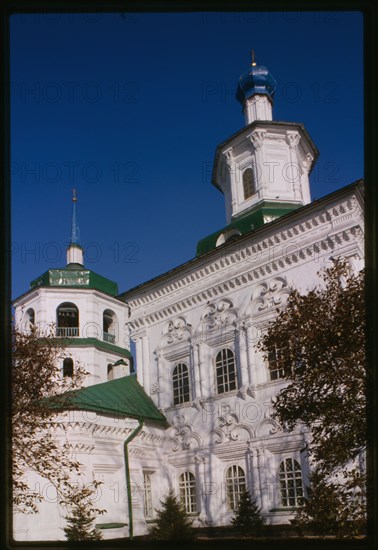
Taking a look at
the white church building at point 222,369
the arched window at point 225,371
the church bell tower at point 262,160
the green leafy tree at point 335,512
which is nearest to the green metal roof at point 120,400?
the white church building at point 222,369

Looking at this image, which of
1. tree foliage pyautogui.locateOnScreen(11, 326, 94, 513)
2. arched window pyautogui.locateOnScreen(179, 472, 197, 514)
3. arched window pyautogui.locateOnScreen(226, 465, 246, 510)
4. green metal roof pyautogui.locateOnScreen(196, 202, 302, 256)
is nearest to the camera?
tree foliage pyautogui.locateOnScreen(11, 326, 94, 513)

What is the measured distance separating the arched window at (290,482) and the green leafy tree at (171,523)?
260cm

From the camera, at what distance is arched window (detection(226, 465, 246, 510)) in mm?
16359

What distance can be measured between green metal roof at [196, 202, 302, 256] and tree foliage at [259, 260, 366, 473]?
367 inches

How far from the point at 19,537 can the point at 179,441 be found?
16.8 feet

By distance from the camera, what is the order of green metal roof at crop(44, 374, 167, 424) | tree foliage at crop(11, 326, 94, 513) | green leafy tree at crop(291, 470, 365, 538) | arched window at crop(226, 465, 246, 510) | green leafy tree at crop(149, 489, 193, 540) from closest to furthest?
green leafy tree at crop(291, 470, 365, 538)
tree foliage at crop(11, 326, 94, 513)
green leafy tree at crop(149, 489, 193, 540)
arched window at crop(226, 465, 246, 510)
green metal roof at crop(44, 374, 167, 424)

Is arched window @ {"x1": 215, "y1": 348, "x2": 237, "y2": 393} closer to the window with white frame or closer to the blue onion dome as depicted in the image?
the window with white frame

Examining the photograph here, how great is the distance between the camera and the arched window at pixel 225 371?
1730 centimetres

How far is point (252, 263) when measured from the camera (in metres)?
17.5

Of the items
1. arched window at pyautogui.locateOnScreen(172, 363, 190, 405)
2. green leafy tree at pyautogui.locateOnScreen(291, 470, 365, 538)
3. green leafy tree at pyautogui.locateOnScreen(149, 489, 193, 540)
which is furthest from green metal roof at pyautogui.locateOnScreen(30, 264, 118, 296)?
green leafy tree at pyautogui.locateOnScreen(291, 470, 365, 538)

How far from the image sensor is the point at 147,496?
17.7 metres

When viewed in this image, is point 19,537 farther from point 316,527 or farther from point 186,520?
point 316,527

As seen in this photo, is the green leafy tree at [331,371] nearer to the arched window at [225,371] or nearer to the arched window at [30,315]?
the arched window at [225,371]

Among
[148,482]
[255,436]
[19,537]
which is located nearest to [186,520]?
[148,482]
